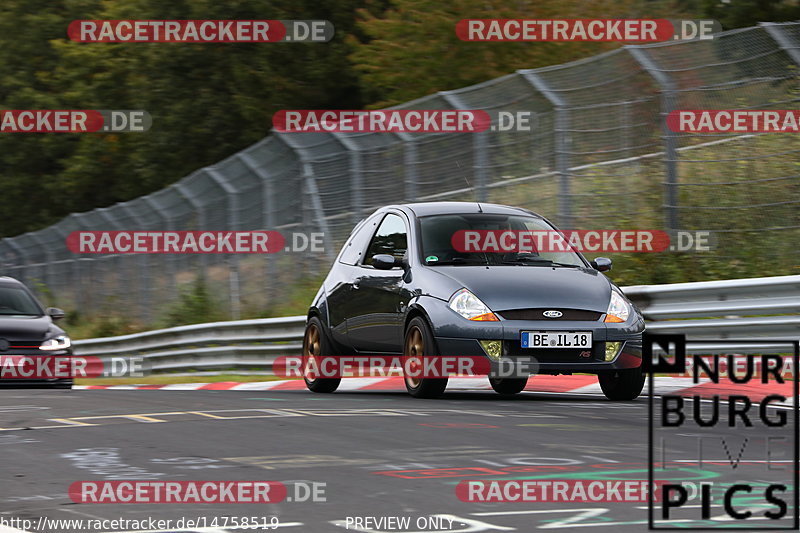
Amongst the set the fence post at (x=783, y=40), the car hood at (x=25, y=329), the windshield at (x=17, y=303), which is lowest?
the car hood at (x=25, y=329)

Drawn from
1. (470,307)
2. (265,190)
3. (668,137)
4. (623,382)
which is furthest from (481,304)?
(265,190)

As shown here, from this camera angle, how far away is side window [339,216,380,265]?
43.2 ft

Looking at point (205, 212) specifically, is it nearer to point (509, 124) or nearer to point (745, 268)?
point (509, 124)

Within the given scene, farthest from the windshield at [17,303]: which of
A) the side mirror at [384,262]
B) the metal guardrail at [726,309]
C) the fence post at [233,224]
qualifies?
the side mirror at [384,262]

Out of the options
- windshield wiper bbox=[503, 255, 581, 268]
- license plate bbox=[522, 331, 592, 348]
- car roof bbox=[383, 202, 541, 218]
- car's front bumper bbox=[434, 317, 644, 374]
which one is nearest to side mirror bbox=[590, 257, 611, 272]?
windshield wiper bbox=[503, 255, 581, 268]

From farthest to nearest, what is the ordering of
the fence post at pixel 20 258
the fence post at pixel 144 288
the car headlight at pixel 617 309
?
the fence post at pixel 20 258, the fence post at pixel 144 288, the car headlight at pixel 617 309

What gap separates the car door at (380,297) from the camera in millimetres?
12062

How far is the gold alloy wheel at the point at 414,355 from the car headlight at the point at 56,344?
6.92 metres

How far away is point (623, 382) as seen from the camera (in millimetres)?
11430

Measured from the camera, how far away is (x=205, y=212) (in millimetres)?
24156

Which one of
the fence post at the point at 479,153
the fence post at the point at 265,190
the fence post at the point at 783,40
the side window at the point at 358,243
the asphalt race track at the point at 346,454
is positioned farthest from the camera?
the fence post at the point at 265,190

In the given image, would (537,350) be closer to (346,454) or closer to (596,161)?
(346,454)

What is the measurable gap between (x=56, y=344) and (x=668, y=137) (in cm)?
757

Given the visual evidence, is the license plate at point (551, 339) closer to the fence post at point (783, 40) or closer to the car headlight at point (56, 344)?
the fence post at point (783, 40)
